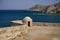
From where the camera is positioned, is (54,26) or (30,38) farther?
(54,26)

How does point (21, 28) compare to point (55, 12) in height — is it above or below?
above

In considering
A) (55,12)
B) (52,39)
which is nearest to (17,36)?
(52,39)

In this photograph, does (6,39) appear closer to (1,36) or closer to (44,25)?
(1,36)

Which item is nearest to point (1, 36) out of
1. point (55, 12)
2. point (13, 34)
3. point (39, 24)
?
point (13, 34)

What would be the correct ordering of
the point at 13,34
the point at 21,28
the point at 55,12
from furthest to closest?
the point at 55,12 < the point at 21,28 < the point at 13,34

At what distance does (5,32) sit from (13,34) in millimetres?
1552

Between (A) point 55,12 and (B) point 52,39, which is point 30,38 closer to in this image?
→ (B) point 52,39

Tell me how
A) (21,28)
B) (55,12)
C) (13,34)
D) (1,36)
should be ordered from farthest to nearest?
(55,12), (21,28), (13,34), (1,36)

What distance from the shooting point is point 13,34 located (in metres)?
14.8

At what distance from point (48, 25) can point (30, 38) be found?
7821mm

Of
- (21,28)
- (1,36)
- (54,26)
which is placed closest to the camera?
(1,36)

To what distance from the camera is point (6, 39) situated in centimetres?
1333

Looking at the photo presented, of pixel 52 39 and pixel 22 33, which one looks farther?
pixel 22 33

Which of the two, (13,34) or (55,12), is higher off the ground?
(13,34)
